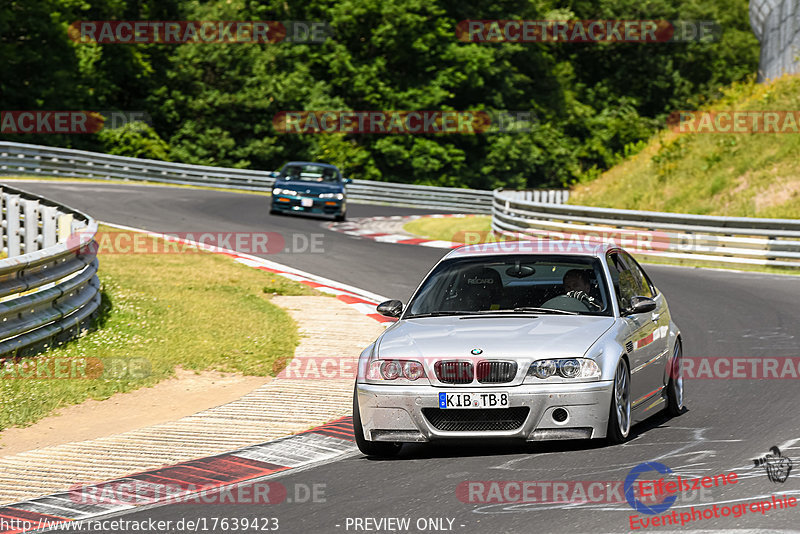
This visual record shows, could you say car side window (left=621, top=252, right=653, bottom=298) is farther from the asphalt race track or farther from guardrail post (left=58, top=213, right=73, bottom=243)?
guardrail post (left=58, top=213, right=73, bottom=243)

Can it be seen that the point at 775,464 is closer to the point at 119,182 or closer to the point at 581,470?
the point at 581,470

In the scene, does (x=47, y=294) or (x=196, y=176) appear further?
(x=196, y=176)

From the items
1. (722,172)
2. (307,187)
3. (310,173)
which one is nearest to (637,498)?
(307,187)

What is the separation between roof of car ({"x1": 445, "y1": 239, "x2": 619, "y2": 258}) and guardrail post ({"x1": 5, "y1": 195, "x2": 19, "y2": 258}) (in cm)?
1197

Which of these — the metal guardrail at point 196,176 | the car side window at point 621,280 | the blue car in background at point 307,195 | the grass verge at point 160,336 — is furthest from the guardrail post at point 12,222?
the metal guardrail at point 196,176

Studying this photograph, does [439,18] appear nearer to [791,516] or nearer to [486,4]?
[486,4]

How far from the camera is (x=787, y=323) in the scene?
1433cm

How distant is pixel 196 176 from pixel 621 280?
37386 millimetres

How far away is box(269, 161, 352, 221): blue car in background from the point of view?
31.1 meters

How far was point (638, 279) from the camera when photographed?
954 cm

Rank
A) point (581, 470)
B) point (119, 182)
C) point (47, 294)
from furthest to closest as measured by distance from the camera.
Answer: point (119, 182)
point (47, 294)
point (581, 470)

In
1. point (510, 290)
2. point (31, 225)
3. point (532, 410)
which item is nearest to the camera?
point (532, 410)

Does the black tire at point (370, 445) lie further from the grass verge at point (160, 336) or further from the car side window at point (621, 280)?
the grass verge at point (160, 336)

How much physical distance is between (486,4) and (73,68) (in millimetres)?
22705
